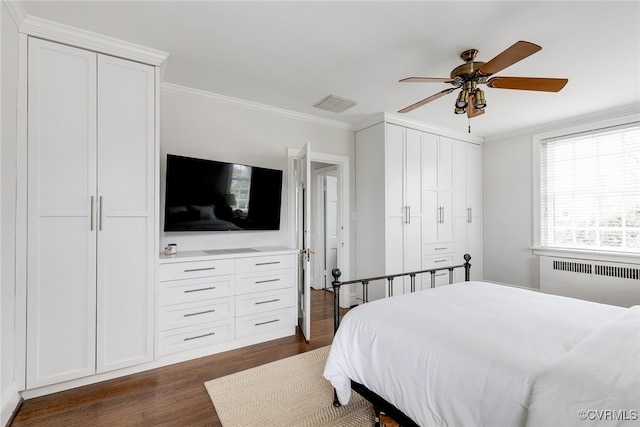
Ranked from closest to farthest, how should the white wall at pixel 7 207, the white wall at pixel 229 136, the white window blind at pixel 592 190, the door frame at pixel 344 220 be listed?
the white wall at pixel 7 207 < the white wall at pixel 229 136 < the white window blind at pixel 592 190 < the door frame at pixel 344 220

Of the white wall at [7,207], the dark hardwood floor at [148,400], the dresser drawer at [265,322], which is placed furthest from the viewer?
the dresser drawer at [265,322]

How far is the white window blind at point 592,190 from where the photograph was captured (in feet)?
12.1

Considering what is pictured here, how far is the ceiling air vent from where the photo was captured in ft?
11.3

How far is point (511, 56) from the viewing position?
5.90 ft

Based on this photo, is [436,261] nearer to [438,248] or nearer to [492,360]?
[438,248]

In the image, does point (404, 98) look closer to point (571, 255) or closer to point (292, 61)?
point (292, 61)

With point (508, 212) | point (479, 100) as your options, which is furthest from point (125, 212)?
point (508, 212)

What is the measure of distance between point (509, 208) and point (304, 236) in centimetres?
353

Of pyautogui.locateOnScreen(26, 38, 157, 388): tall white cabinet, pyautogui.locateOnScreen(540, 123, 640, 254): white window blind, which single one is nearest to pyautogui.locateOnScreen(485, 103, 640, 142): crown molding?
pyautogui.locateOnScreen(540, 123, 640, 254): white window blind

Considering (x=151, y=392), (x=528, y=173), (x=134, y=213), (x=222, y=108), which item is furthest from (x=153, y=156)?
(x=528, y=173)

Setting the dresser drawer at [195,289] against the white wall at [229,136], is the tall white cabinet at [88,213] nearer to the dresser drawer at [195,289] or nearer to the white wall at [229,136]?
the dresser drawer at [195,289]

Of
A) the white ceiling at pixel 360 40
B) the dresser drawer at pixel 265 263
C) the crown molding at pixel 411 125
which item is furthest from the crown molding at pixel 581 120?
the dresser drawer at pixel 265 263

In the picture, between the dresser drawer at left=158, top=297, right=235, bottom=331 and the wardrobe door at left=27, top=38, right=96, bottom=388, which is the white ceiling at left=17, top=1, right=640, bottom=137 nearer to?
the wardrobe door at left=27, top=38, right=96, bottom=388
